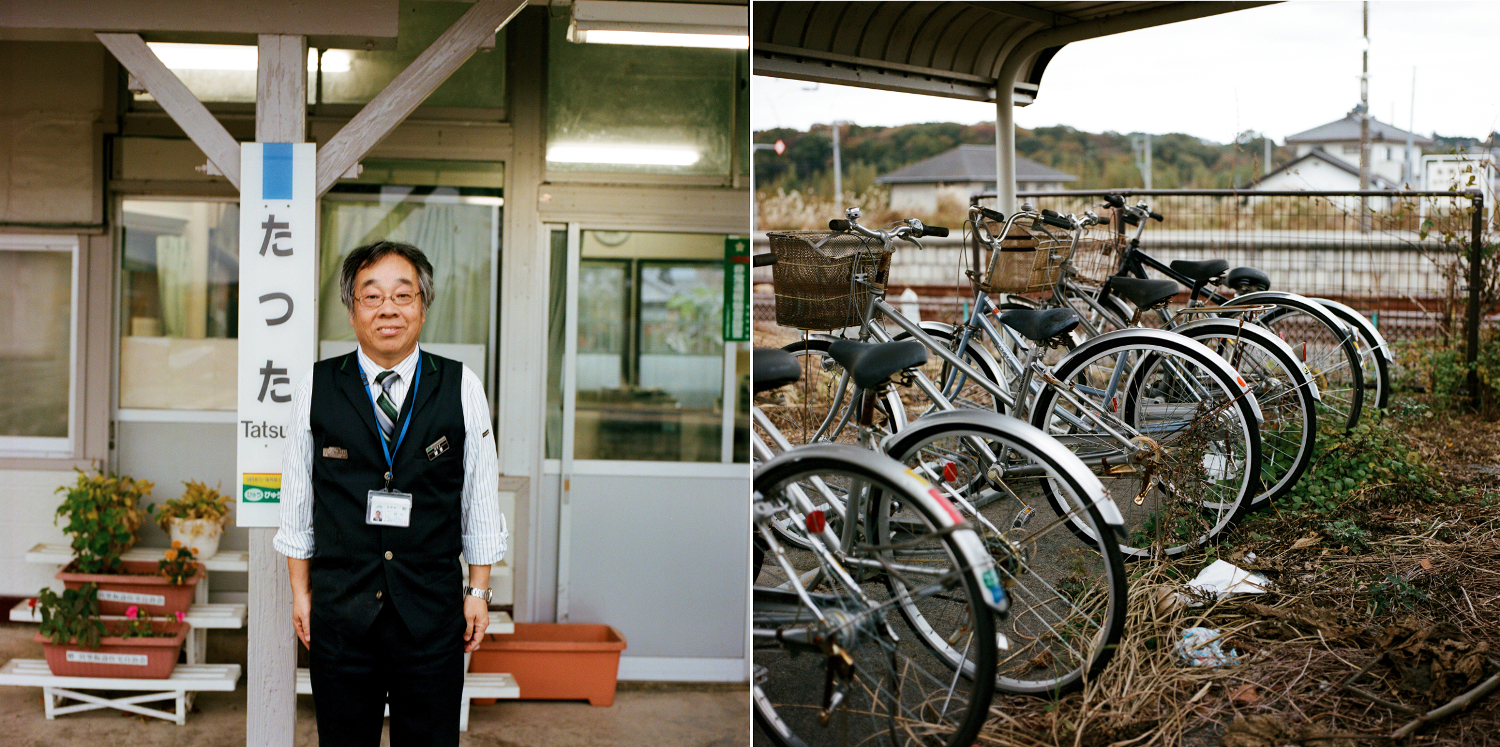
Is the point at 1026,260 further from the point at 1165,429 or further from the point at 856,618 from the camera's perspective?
the point at 856,618

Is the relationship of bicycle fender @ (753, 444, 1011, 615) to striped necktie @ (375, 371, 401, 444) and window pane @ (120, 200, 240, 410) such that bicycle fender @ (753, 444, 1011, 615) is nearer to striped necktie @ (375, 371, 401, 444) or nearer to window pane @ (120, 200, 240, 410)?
striped necktie @ (375, 371, 401, 444)

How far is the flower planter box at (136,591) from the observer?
4090 millimetres

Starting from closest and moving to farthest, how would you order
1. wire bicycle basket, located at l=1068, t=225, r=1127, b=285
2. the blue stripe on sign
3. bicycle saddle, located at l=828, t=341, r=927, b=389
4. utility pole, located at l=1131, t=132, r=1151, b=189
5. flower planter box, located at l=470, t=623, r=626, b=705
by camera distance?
bicycle saddle, located at l=828, t=341, r=927, b=389, the blue stripe on sign, flower planter box, located at l=470, t=623, r=626, b=705, wire bicycle basket, located at l=1068, t=225, r=1127, b=285, utility pole, located at l=1131, t=132, r=1151, b=189

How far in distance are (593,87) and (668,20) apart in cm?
167

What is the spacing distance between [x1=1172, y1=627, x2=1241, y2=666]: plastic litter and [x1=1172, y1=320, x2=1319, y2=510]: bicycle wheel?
83 centimetres

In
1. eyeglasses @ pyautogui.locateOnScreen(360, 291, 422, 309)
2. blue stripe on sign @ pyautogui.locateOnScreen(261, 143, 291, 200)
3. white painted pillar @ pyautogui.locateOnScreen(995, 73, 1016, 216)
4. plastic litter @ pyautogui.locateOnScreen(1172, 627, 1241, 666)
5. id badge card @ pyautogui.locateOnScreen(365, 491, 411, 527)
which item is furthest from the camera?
white painted pillar @ pyautogui.locateOnScreen(995, 73, 1016, 216)

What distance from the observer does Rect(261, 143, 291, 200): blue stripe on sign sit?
2.87m

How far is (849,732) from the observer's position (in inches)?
101

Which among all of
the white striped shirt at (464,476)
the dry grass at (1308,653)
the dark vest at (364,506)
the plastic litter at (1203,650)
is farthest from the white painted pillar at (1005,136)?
the dark vest at (364,506)

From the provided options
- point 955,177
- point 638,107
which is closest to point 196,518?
point 638,107

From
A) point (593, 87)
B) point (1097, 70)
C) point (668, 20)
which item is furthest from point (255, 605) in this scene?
point (1097, 70)

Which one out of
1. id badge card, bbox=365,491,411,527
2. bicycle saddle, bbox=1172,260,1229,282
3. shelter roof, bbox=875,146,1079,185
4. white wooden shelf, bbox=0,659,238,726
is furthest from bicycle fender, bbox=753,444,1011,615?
shelter roof, bbox=875,146,1079,185

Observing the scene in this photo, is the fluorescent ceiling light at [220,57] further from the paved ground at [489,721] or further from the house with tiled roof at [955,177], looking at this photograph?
the house with tiled roof at [955,177]

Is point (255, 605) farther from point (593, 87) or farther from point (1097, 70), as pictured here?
point (1097, 70)
